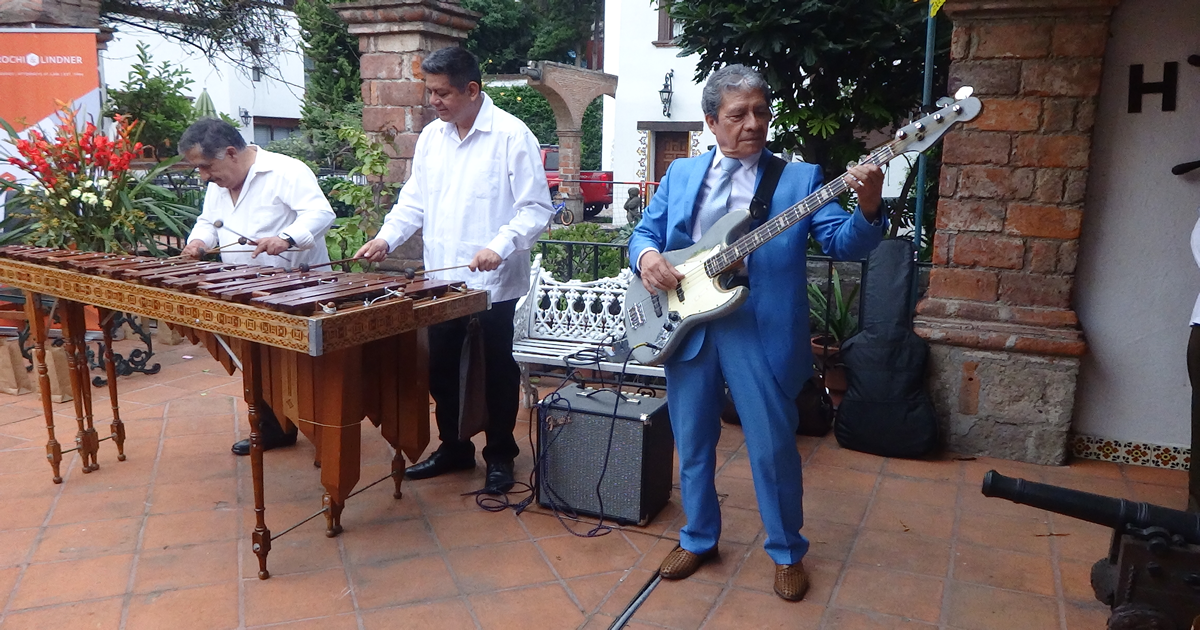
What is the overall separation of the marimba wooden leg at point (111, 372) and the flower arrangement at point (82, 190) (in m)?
1.52

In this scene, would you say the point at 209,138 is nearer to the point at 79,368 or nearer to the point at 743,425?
the point at 79,368

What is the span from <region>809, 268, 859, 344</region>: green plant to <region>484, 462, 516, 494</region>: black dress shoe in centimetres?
192

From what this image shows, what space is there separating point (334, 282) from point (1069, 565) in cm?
276

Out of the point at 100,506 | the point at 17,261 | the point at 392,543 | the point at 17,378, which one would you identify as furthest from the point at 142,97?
the point at 392,543

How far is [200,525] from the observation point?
11.0 feet

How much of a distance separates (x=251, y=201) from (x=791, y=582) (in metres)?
2.74

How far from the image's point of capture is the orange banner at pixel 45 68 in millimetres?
6098

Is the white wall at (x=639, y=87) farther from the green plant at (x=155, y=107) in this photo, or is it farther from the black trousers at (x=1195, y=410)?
the black trousers at (x=1195, y=410)

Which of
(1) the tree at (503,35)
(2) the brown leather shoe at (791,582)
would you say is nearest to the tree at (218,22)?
(2) the brown leather shoe at (791,582)

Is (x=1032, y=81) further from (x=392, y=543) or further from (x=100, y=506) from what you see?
(x=100, y=506)

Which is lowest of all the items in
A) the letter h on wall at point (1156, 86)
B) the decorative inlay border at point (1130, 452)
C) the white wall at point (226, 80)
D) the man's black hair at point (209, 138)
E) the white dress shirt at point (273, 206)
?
the decorative inlay border at point (1130, 452)

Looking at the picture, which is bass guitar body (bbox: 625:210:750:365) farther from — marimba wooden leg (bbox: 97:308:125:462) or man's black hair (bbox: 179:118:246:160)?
marimba wooden leg (bbox: 97:308:125:462)

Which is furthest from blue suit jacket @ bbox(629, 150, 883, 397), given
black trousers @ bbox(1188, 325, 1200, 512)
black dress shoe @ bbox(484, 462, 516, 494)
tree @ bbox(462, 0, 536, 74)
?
tree @ bbox(462, 0, 536, 74)

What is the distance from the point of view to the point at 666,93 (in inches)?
730
